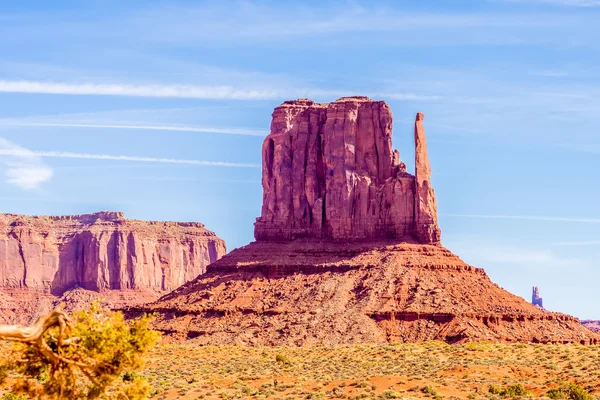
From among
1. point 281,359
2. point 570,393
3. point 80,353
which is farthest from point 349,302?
point 80,353

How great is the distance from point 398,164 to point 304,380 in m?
59.0

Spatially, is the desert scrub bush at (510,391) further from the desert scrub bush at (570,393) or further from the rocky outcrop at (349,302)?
the rocky outcrop at (349,302)

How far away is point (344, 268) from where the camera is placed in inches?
4397

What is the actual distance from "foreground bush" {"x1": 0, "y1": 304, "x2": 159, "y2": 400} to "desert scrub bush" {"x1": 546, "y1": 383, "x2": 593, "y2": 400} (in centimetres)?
2740

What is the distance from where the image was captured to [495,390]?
54188 millimetres

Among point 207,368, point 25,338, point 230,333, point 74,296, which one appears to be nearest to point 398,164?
point 230,333

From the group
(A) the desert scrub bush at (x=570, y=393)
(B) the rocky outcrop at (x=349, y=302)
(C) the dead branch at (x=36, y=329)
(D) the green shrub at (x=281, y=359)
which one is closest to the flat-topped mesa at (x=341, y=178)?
(B) the rocky outcrop at (x=349, y=302)

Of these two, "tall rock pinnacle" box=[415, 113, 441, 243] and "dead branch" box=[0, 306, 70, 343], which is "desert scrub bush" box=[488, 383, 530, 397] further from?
"tall rock pinnacle" box=[415, 113, 441, 243]

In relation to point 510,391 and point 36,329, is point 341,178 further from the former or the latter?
point 36,329

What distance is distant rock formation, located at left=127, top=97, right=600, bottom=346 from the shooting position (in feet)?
330

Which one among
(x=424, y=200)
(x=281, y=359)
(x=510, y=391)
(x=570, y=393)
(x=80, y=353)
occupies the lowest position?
(x=570, y=393)

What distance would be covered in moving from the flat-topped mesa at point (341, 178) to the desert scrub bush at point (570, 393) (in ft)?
212

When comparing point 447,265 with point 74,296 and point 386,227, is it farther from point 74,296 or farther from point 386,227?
point 74,296

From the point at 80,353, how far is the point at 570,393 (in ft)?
99.3
